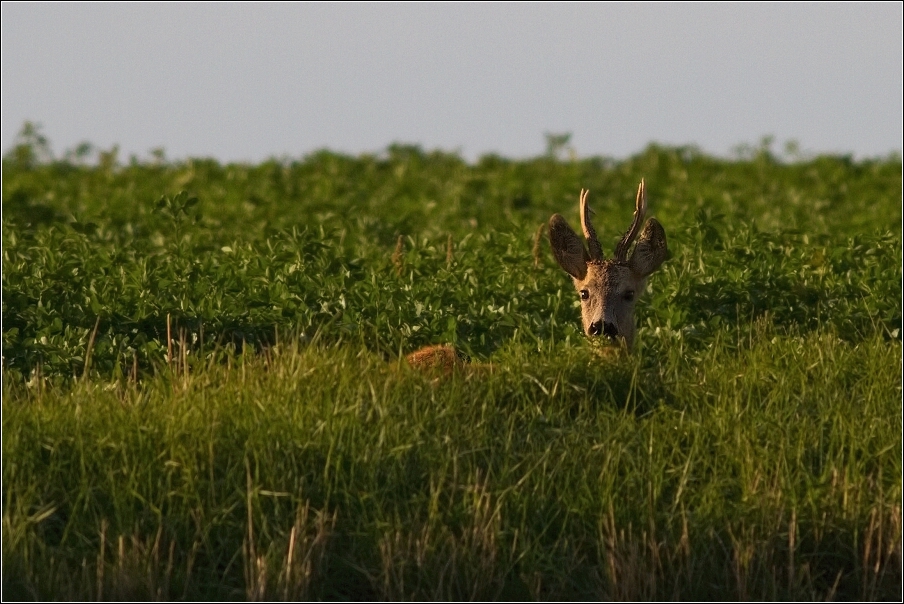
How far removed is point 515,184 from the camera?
19.5m

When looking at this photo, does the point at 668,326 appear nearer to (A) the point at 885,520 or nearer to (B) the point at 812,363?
(B) the point at 812,363

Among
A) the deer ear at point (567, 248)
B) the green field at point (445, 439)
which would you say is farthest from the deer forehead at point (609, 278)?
the green field at point (445, 439)

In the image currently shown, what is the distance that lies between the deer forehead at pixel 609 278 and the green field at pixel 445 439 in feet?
1.14

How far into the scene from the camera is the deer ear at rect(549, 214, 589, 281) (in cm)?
988

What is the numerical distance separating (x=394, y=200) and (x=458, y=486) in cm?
1095

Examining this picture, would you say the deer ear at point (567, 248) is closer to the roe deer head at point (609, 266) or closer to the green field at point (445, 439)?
the roe deer head at point (609, 266)

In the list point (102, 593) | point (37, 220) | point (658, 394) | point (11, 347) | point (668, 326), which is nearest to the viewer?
point (102, 593)

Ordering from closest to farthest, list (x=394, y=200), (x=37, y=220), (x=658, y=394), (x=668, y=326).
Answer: (x=658, y=394) → (x=668, y=326) → (x=37, y=220) → (x=394, y=200)

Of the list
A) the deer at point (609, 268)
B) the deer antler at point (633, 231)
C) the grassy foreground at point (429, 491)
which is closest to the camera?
the grassy foreground at point (429, 491)

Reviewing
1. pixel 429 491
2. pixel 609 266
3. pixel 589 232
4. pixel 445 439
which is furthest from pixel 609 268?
pixel 429 491

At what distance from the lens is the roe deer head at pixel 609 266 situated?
31.8 feet

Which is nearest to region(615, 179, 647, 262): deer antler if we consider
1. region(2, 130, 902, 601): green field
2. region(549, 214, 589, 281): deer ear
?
region(549, 214, 589, 281): deer ear

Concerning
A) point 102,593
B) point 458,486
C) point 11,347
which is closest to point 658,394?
point 458,486

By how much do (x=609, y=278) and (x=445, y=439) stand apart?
2.25 metres
